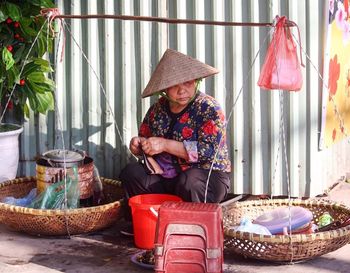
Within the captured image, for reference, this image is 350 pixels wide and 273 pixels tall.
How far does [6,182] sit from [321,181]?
213 cm

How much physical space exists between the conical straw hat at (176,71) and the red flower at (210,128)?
0.28 metres

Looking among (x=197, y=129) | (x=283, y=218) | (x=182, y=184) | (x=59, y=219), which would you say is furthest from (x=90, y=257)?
(x=283, y=218)

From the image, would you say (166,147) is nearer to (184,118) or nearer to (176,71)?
(184,118)

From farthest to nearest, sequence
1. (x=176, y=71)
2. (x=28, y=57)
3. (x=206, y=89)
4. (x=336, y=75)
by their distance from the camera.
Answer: (x=28, y=57) < (x=336, y=75) < (x=206, y=89) < (x=176, y=71)

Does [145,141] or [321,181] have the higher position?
[145,141]

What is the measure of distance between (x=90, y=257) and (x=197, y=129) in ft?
3.29

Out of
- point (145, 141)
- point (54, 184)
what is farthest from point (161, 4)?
point (54, 184)

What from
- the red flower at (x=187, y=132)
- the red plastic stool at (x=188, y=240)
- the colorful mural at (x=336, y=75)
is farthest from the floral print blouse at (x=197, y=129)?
the red plastic stool at (x=188, y=240)

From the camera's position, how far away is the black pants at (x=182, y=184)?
4539mm

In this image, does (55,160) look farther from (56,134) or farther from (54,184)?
(56,134)

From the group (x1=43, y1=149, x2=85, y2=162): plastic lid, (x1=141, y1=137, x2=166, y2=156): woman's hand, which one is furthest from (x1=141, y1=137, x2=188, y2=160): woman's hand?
(x1=43, y1=149, x2=85, y2=162): plastic lid

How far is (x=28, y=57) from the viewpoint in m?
5.45

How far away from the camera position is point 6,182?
5262 mm

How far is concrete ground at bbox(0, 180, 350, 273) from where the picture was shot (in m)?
4.13
